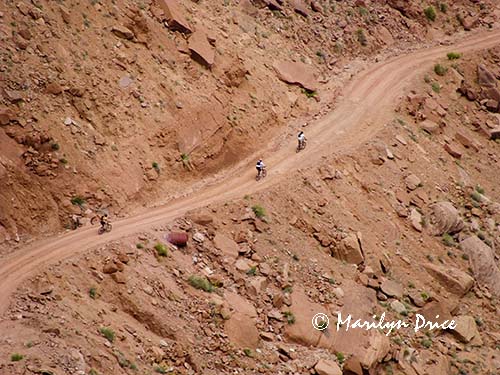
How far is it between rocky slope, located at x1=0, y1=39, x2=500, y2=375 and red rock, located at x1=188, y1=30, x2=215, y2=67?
889cm

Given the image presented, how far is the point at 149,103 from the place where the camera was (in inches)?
1647

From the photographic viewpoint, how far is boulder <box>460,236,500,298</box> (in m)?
43.1

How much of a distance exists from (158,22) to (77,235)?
49.3 feet

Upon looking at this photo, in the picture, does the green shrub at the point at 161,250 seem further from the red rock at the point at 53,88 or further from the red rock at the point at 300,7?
the red rock at the point at 300,7

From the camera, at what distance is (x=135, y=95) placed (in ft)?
137

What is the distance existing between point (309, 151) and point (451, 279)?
1025 centimetres

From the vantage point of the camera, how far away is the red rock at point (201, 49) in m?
45.4

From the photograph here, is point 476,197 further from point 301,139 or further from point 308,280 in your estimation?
point 308,280

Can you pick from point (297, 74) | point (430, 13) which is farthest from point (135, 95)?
point (430, 13)

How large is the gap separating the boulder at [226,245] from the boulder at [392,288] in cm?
790

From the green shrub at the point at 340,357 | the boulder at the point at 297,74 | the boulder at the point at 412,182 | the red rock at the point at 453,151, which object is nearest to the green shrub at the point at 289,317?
the green shrub at the point at 340,357

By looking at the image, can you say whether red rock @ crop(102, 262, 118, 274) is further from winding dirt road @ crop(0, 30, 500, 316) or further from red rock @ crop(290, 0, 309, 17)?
red rock @ crop(290, 0, 309, 17)

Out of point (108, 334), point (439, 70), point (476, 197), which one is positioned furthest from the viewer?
point (439, 70)

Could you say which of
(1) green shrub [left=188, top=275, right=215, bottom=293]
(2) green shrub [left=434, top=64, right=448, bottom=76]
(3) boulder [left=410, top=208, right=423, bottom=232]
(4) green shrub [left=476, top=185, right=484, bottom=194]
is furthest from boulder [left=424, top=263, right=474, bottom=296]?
(2) green shrub [left=434, top=64, right=448, bottom=76]
